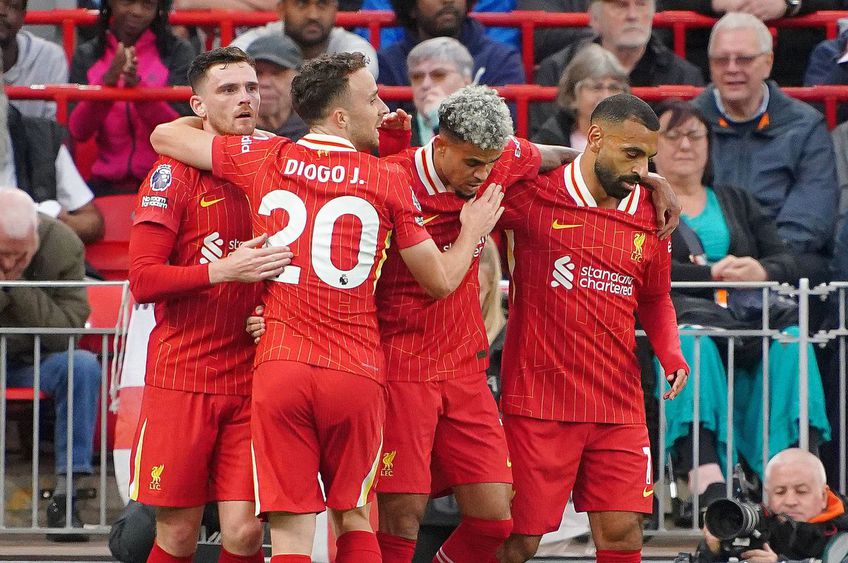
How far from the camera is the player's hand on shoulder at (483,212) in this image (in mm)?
5328

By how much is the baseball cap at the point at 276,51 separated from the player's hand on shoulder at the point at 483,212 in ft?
8.95

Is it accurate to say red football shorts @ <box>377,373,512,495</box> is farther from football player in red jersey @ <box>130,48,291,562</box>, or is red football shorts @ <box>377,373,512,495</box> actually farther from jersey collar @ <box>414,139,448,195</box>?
jersey collar @ <box>414,139,448,195</box>

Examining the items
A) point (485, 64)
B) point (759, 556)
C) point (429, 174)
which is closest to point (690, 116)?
point (485, 64)

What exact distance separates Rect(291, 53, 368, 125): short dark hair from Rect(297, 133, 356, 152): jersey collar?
9 cm

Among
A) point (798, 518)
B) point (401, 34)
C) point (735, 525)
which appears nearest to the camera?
point (735, 525)

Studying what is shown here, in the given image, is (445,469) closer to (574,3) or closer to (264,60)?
(264,60)

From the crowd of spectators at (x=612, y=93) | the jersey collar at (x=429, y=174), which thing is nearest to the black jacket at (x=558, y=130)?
the crowd of spectators at (x=612, y=93)

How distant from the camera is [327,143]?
16.6 feet

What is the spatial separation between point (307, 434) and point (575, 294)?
4.12 ft

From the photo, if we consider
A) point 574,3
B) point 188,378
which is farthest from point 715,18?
point 188,378

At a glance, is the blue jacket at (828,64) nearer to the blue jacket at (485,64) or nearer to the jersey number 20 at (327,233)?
the blue jacket at (485,64)

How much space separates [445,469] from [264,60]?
311 centimetres

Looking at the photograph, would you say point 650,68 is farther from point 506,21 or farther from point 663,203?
point 663,203

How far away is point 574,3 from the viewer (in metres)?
9.70
